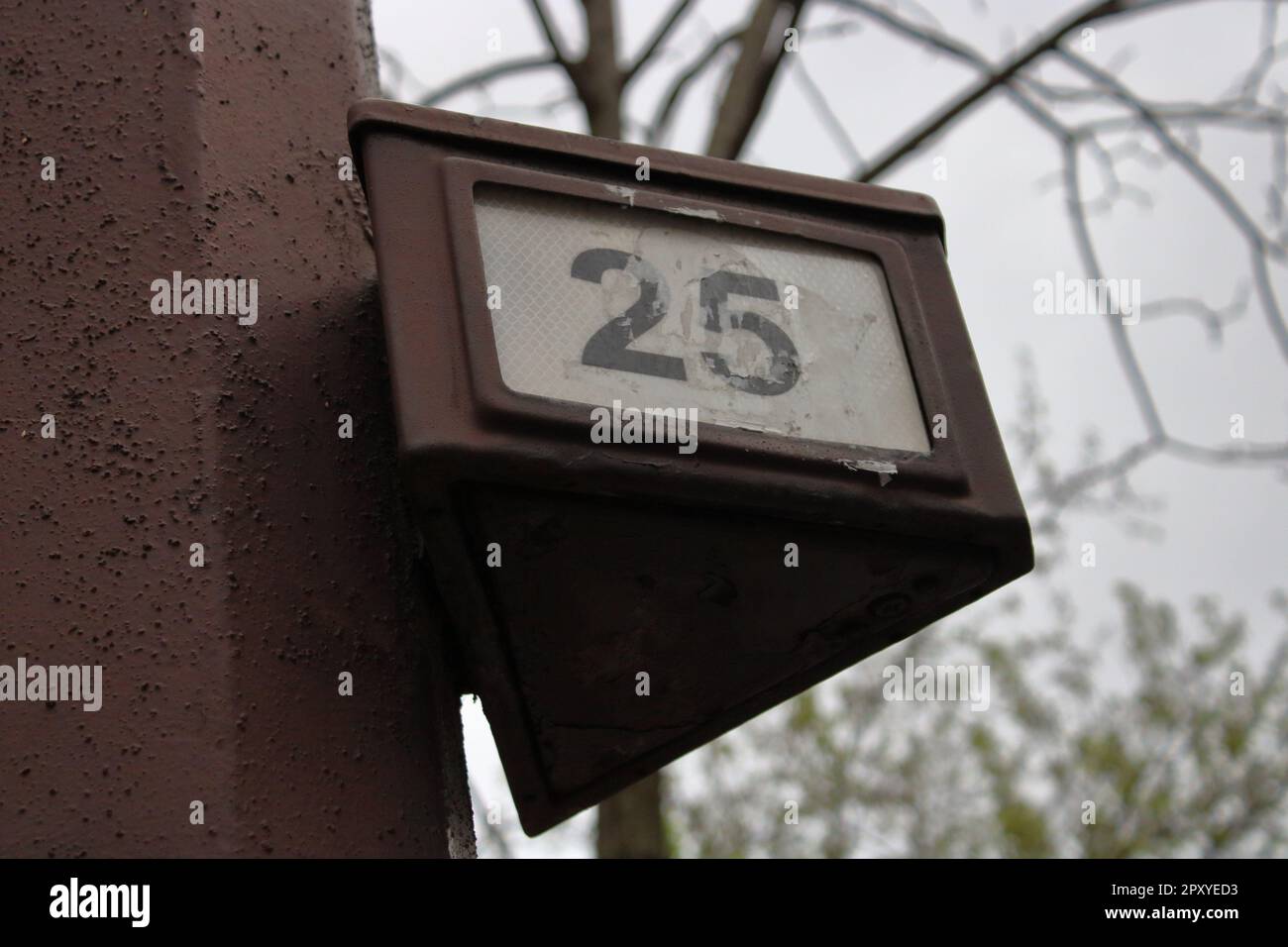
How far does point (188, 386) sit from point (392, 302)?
21cm

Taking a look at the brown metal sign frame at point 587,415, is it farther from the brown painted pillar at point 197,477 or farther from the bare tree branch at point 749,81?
the bare tree branch at point 749,81

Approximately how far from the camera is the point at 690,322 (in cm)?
130

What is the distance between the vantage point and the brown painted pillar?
1.11 m

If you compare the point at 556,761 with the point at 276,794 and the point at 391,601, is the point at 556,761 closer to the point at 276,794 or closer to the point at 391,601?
the point at 391,601

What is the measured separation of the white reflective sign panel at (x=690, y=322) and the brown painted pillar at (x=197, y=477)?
21 centimetres

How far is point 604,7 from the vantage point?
14.8 ft

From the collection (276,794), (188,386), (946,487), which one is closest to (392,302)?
(188,386)

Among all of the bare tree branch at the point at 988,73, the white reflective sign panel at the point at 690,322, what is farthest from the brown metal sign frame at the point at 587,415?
A: the bare tree branch at the point at 988,73

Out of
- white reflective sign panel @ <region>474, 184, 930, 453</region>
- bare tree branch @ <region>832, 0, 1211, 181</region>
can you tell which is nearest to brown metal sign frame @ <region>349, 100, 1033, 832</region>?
white reflective sign panel @ <region>474, 184, 930, 453</region>

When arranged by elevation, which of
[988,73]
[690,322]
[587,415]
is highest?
[988,73]

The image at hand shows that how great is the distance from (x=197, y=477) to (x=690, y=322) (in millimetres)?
436

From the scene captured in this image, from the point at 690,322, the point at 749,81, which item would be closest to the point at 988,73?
the point at 749,81

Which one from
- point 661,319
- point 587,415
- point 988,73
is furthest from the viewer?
point 988,73

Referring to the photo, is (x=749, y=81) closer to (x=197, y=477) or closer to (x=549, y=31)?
(x=549, y=31)
